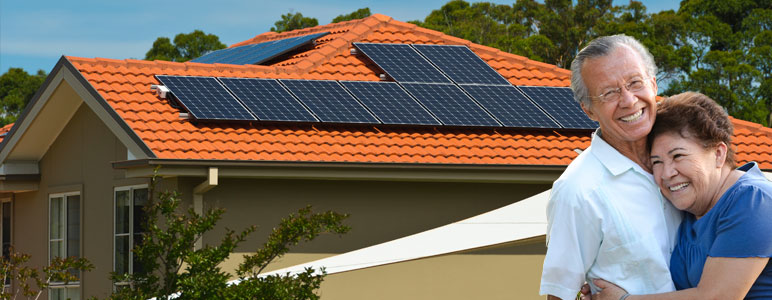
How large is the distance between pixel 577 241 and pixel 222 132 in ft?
31.9

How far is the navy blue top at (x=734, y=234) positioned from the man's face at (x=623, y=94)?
408 millimetres

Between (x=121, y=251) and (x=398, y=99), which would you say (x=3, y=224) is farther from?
(x=398, y=99)

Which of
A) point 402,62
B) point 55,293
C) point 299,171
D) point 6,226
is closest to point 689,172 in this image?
point 299,171

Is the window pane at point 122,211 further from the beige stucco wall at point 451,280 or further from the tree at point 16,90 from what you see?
the tree at point 16,90

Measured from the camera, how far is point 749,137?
16.0m

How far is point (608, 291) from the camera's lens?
13.2ft

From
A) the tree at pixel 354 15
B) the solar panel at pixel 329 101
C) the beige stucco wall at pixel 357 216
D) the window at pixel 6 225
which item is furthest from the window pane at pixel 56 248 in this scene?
the tree at pixel 354 15

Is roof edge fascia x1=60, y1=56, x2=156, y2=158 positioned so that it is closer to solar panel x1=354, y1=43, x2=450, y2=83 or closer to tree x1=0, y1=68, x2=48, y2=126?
solar panel x1=354, y1=43, x2=450, y2=83

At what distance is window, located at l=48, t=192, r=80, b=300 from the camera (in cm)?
1548

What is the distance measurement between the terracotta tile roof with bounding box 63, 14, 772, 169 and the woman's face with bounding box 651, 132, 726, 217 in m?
8.90

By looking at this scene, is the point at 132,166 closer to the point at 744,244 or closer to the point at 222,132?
the point at 222,132

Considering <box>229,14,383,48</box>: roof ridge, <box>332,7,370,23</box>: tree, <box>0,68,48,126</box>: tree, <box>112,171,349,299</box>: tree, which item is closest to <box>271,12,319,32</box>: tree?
<box>332,7,370,23</box>: tree

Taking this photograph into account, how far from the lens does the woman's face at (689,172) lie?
4.02 metres

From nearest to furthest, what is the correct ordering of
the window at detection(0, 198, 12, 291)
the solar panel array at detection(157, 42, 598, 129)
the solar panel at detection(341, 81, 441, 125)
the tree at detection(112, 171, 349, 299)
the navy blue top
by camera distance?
the navy blue top, the tree at detection(112, 171, 349, 299), the solar panel array at detection(157, 42, 598, 129), the solar panel at detection(341, 81, 441, 125), the window at detection(0, 198, 12, 291)
